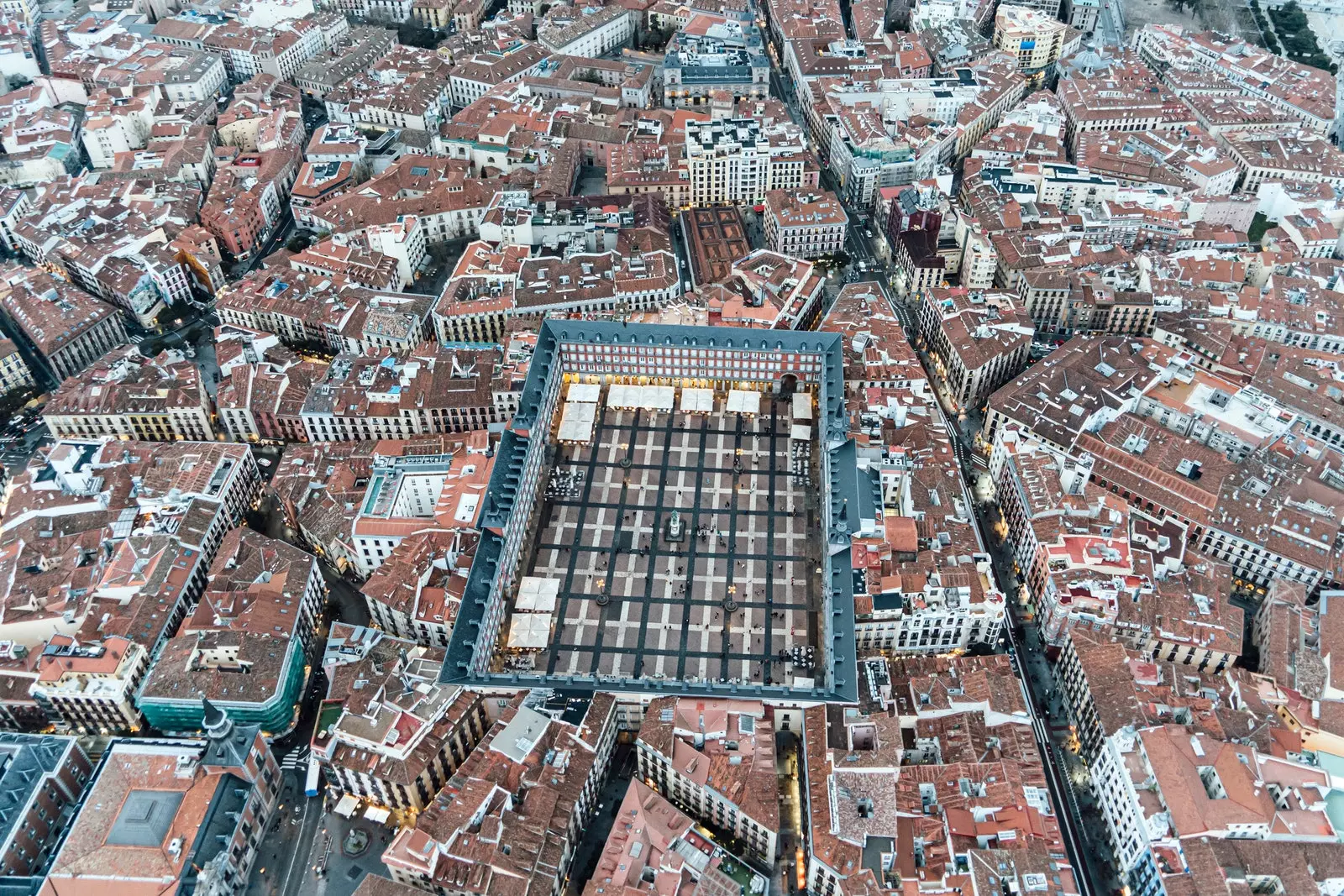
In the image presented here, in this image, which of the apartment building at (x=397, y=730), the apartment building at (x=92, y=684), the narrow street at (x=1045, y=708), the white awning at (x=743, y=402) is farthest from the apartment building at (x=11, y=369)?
the narrow street at (x=1045, y=708)

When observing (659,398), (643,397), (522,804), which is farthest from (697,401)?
(522,804)

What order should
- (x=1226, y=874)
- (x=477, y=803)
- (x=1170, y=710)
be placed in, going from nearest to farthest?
(x=1226, y=874) → (x=477, y=803) → (x=1170, y=710)

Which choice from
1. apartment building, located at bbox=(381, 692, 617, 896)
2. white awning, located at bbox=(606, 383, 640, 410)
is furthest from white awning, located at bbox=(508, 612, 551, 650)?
white awning, located at bbox=(606, 383, 640, 410)

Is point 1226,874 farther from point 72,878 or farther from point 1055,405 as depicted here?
point 72,878

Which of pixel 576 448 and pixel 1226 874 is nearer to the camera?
pixel 1226 874

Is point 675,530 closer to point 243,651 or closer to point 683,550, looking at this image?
point 683,550

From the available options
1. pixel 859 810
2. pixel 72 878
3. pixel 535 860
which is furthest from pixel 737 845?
pixel 72 878

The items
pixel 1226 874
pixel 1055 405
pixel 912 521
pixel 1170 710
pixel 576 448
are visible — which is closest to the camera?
pixel 1226 874

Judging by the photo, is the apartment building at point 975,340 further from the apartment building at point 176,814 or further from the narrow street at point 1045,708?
the apartment building at point 176,814
